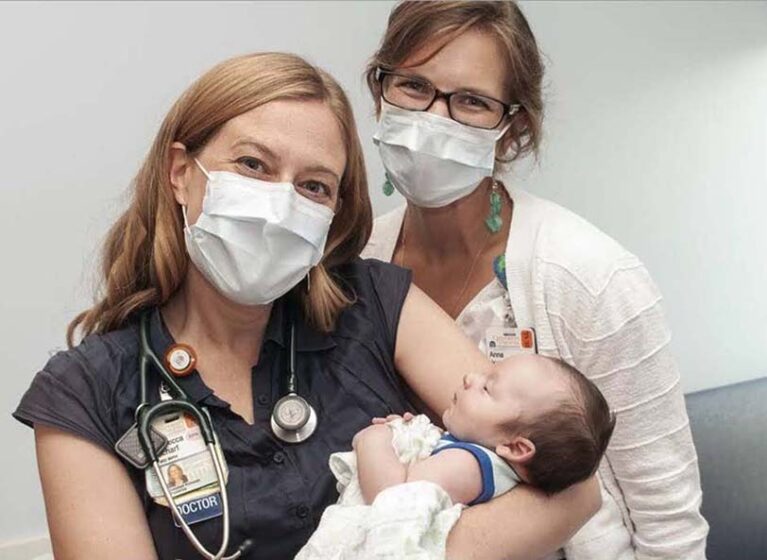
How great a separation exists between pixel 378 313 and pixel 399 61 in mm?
549

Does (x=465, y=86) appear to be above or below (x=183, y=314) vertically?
above

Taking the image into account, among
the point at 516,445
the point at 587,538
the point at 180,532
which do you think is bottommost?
the point at 587,538

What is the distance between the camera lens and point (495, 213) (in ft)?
6.03

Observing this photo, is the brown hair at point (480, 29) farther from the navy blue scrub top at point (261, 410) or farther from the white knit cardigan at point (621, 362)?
the navy blue scrub top at point (261, 410)

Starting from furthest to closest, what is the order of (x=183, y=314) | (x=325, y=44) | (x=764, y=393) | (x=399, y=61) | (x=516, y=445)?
(x=764, y=393), (x=325, y=44), (x=399, y=61), (x=183, y=314), (x=516, y=445)

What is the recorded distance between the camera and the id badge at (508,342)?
5.54ft

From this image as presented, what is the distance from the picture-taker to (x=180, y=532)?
4.22ft

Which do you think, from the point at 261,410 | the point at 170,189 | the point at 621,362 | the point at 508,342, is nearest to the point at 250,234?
the point at 170,189

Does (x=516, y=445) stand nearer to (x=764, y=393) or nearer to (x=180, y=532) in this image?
(x=180, y=532)

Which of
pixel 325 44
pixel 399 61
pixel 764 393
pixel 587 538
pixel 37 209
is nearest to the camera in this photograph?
pixel 587 538

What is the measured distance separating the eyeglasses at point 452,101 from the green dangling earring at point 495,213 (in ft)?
0.60

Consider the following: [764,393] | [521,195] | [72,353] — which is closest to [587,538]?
[521,195]

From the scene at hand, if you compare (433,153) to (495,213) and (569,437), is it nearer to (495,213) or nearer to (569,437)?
(495,213)

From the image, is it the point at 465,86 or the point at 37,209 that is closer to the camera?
the point at 465,86
